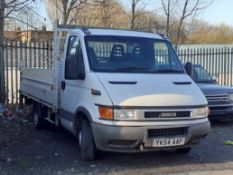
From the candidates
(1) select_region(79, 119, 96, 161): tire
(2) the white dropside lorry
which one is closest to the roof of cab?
(2) the white dropside lorry

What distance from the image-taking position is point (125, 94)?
6715 millimetres

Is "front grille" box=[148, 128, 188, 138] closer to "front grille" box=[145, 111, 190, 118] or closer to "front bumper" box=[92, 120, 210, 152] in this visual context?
"front bumper" box=[92, 120, 210, 152]

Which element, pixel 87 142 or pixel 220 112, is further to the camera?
pixel 220 112

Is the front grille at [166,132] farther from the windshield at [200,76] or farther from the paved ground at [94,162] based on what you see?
the windshield at [200,76]

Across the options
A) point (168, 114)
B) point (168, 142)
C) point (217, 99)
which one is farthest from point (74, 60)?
point (217, 99)

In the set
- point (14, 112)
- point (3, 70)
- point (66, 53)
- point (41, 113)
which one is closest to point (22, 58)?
point (3, 70)

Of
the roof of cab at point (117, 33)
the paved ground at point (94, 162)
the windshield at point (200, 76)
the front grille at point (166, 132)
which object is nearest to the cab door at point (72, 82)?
the roof of cab at point (117, 33)

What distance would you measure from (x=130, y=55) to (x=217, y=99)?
13.9 feet

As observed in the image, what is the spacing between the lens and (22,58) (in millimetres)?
14883

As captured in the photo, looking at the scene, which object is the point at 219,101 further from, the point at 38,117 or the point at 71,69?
the point at 71,69

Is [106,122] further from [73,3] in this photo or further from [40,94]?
[73,3]

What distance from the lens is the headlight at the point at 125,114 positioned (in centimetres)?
662

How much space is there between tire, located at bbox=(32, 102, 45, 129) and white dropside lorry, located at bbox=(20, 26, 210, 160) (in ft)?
5.55

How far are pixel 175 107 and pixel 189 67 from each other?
1599mm
